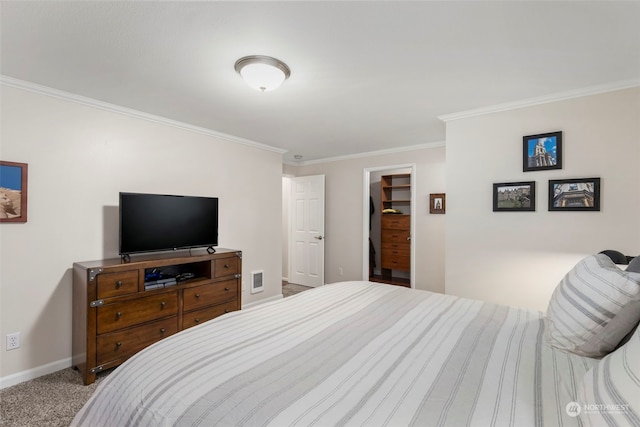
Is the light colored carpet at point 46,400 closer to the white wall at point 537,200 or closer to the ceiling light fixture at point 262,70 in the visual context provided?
the ceiling light fixture at point 262,70

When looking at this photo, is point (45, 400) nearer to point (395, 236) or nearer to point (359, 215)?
point (359, 215)

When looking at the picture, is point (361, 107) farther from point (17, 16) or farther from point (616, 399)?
point (616, 399)

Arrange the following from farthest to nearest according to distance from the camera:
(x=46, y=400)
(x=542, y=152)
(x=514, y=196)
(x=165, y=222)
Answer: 1. (x=165, y=222)
2. (x=514, y=196)
3. (x=542, y=152)
4. (x=46, y=400)

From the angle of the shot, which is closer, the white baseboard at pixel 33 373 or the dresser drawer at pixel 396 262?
the white baseboard at pixel 33 373

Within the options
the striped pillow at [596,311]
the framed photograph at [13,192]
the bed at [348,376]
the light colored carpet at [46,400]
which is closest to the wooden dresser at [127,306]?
the light colored carpet at [46,400]

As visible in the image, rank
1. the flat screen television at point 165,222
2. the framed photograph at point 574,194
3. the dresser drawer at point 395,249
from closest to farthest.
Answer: the framed photograph at point 574,194, the flat screen television at point 165,222, the dresser drawer at point 395,249

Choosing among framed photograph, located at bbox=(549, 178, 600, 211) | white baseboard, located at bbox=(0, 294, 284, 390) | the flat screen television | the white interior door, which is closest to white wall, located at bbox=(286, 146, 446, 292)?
the white interior door

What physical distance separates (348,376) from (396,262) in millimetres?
4802

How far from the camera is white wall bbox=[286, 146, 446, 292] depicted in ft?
13.9

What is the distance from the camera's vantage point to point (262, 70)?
1994 mm

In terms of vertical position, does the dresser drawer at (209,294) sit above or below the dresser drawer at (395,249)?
below

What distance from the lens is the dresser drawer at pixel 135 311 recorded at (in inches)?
91.5

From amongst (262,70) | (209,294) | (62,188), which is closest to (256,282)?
(209,294)

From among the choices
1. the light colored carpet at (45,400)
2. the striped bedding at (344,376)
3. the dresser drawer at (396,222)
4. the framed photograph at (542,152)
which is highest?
the framed photograph at (542,152)
